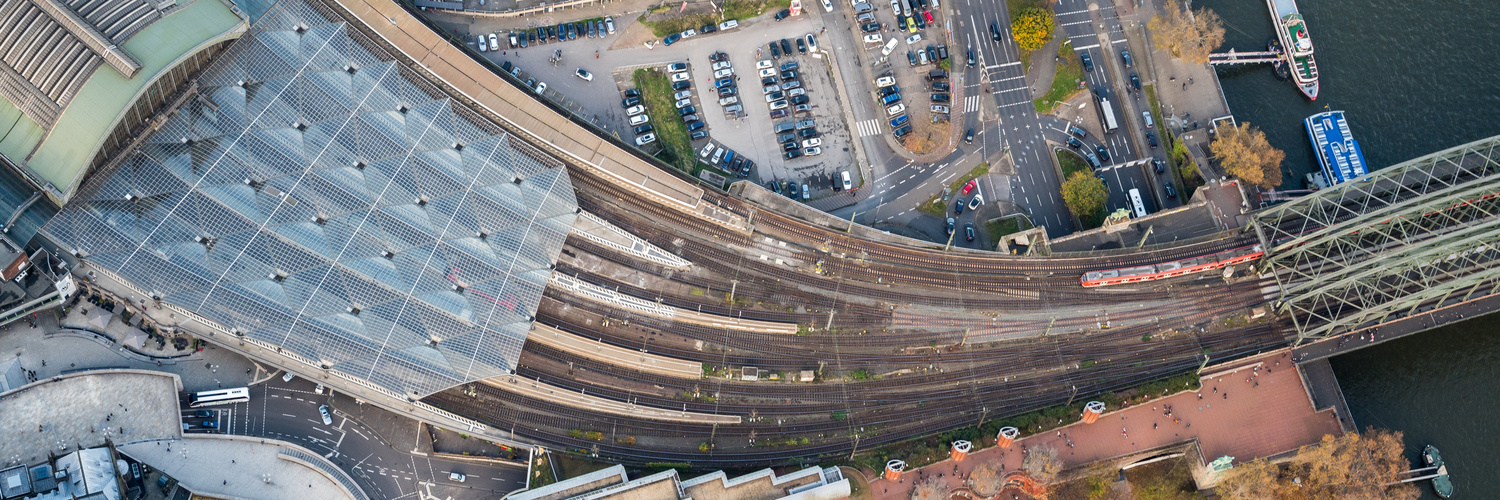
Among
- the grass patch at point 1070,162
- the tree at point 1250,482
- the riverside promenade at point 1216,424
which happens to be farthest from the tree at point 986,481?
the grass patch at point 1070,162

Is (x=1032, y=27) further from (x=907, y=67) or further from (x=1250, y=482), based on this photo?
(x=1250, y=482)

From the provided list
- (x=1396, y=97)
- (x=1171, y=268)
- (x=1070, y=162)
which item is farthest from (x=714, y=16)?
(x=1396, y=97)

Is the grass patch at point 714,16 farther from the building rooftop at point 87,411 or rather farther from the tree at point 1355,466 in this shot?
the tree at point 1355,466

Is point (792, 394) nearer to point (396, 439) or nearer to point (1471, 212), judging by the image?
point (396, 439)

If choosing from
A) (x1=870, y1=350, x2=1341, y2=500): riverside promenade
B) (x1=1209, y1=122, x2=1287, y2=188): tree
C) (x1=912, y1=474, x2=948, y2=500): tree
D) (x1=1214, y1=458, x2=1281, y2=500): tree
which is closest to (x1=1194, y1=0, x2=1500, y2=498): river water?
(x1=1209, y1=122, x2=1287, y2=188): tree

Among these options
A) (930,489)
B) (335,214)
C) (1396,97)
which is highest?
(335,214)

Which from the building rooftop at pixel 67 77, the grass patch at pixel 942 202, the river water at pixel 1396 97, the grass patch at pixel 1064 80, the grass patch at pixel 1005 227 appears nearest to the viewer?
the building rooftop at pixel 67 77
